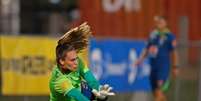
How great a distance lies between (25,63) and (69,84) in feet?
24.9

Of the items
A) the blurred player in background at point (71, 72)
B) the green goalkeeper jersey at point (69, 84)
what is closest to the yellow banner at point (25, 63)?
the green goalkeeper jersey at point (69, 84)

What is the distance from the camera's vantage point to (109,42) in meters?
14.7

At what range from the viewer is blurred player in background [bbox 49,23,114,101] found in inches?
261

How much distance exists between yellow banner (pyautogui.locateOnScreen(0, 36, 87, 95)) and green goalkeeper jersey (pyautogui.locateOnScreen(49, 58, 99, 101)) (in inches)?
273

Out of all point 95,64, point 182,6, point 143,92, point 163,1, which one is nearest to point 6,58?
point 95,64

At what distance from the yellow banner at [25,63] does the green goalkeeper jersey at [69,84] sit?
6926 millimetres

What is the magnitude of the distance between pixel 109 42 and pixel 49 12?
557 inches

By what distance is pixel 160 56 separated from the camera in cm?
1433

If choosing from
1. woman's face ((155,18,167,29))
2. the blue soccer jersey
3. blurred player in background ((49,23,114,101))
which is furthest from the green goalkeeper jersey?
the blue soccer jersey

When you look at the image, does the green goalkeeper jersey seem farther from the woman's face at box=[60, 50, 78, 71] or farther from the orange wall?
the orange wall

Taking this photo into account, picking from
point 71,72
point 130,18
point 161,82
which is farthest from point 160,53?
point 71,72

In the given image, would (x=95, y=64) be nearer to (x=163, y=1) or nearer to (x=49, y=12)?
(x=163, y=1)

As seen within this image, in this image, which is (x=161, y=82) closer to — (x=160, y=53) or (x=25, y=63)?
(x=160, y=53)

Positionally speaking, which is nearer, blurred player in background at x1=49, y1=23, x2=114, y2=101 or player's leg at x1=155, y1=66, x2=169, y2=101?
blurred player in background at x1=49, y1=23, x2=114, y2=101
